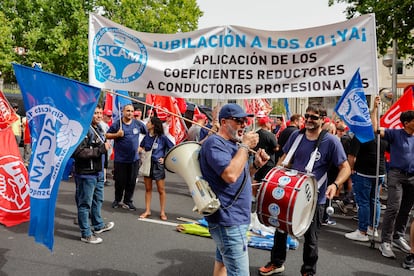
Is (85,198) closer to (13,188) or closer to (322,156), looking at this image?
(13,188)

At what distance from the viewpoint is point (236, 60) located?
4824 millimetres

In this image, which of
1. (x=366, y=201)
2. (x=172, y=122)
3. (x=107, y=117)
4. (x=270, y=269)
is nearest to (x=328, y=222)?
(x=366, y=201)

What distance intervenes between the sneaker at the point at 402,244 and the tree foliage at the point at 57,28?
2427 cm

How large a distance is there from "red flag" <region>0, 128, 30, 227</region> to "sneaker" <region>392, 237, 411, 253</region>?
15.3 feet

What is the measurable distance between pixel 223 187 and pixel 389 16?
45.5 feet

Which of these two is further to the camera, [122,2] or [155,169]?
[122,2]

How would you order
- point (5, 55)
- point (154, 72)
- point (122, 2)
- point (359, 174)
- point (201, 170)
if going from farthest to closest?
point (122, 2)
point (5, 55)
point (359, 174)
point (154, 72)
point (201, 170)

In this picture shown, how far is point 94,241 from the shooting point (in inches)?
210

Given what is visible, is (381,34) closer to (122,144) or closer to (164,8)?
(122,144)

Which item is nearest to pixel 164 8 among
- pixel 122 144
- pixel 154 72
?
pixel 122 144

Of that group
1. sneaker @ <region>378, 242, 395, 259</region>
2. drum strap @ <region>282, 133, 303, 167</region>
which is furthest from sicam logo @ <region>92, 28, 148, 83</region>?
sneaker @ <region>378, 242, 395, 259</region>

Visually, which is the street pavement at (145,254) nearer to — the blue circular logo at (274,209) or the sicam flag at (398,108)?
the blue circular logo at (274,209)

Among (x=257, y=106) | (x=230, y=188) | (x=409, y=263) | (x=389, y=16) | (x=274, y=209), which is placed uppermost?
(x=389, y=16)

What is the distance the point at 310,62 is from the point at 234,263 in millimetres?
2613
